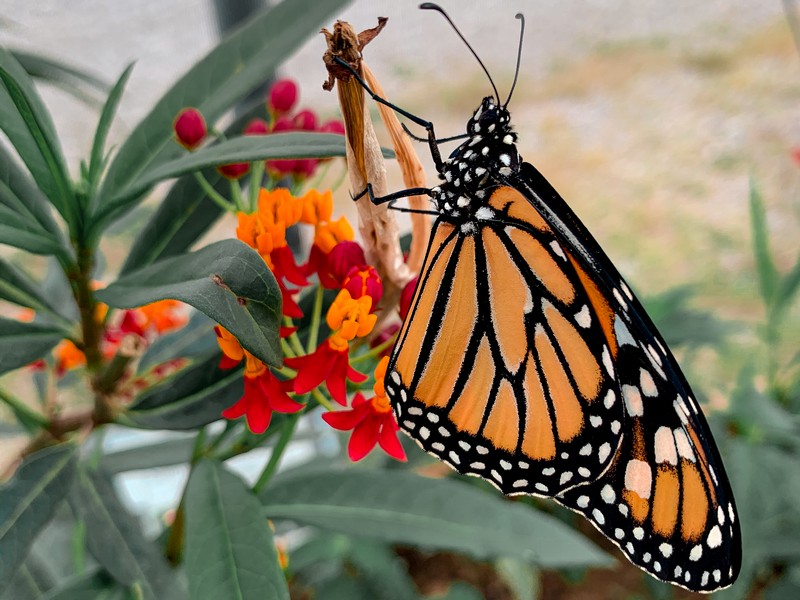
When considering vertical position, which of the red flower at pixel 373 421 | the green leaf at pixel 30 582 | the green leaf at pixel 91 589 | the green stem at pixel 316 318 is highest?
the green stem at pixel 316 318

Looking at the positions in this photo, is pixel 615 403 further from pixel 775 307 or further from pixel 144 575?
pixel 775 307

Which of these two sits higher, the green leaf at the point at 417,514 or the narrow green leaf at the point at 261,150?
the narrow green leaf at the point at 261,150

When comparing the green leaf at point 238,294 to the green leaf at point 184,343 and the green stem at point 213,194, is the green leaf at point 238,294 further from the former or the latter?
the green leaf at point 184,343

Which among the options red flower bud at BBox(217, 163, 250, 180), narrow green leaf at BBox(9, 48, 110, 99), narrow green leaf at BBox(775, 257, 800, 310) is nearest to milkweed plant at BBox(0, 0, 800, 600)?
red flower bud at BBox(217, 163, 250, 180)

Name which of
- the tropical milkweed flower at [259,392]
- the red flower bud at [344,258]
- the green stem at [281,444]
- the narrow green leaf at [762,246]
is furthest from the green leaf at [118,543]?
the narrow green leaf at [762,246]

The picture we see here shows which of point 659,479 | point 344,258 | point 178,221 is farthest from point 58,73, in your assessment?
point 659,479

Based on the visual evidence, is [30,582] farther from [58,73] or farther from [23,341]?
[58,73]

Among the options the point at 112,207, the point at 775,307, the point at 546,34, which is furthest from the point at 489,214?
the point at 546,34
